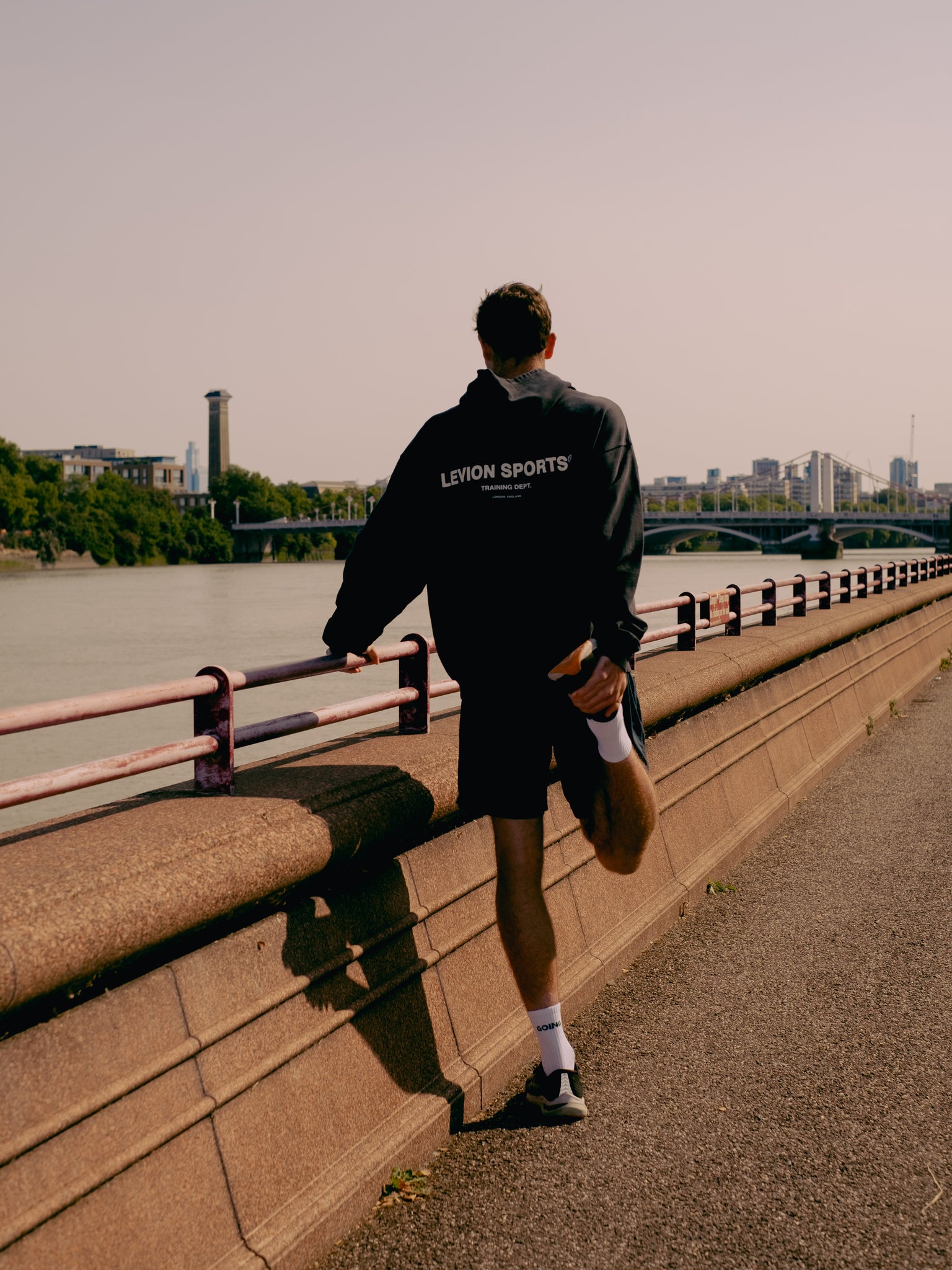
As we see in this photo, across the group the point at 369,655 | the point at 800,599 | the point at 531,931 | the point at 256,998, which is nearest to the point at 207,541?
the point at 800,599

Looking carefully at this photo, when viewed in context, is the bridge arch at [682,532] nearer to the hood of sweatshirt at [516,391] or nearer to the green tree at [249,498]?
the hood of sweatshirt at [516,391]

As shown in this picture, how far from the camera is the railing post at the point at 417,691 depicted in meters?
4.35

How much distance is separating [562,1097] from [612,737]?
0.97 metres

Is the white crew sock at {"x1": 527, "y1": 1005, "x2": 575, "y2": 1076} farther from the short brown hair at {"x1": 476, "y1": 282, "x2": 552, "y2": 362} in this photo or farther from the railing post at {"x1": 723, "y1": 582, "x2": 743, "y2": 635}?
the railing post at {"x1": 723, "y1": 582, "x2": 743, "y2": 635}

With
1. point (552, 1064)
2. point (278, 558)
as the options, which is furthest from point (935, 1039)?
point (278, 558)

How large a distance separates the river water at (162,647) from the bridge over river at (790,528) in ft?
8.04

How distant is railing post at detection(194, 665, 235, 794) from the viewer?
3.21 metres

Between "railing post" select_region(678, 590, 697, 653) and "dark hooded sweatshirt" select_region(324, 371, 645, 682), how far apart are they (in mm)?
4730

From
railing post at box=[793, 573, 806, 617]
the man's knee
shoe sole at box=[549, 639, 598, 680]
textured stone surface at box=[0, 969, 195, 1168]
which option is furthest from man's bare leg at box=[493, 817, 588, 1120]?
railing post at box=[793, 573, 806, 617]

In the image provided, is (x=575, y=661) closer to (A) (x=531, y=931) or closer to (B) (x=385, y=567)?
(B) (x=385, y=567)

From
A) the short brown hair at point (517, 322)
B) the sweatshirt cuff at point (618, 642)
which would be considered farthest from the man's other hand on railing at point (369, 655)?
the short brown hair at point (517, 322)

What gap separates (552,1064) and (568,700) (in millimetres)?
963

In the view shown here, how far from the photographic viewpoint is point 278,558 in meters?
118

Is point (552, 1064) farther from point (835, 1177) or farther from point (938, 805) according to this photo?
point (938, 805)
